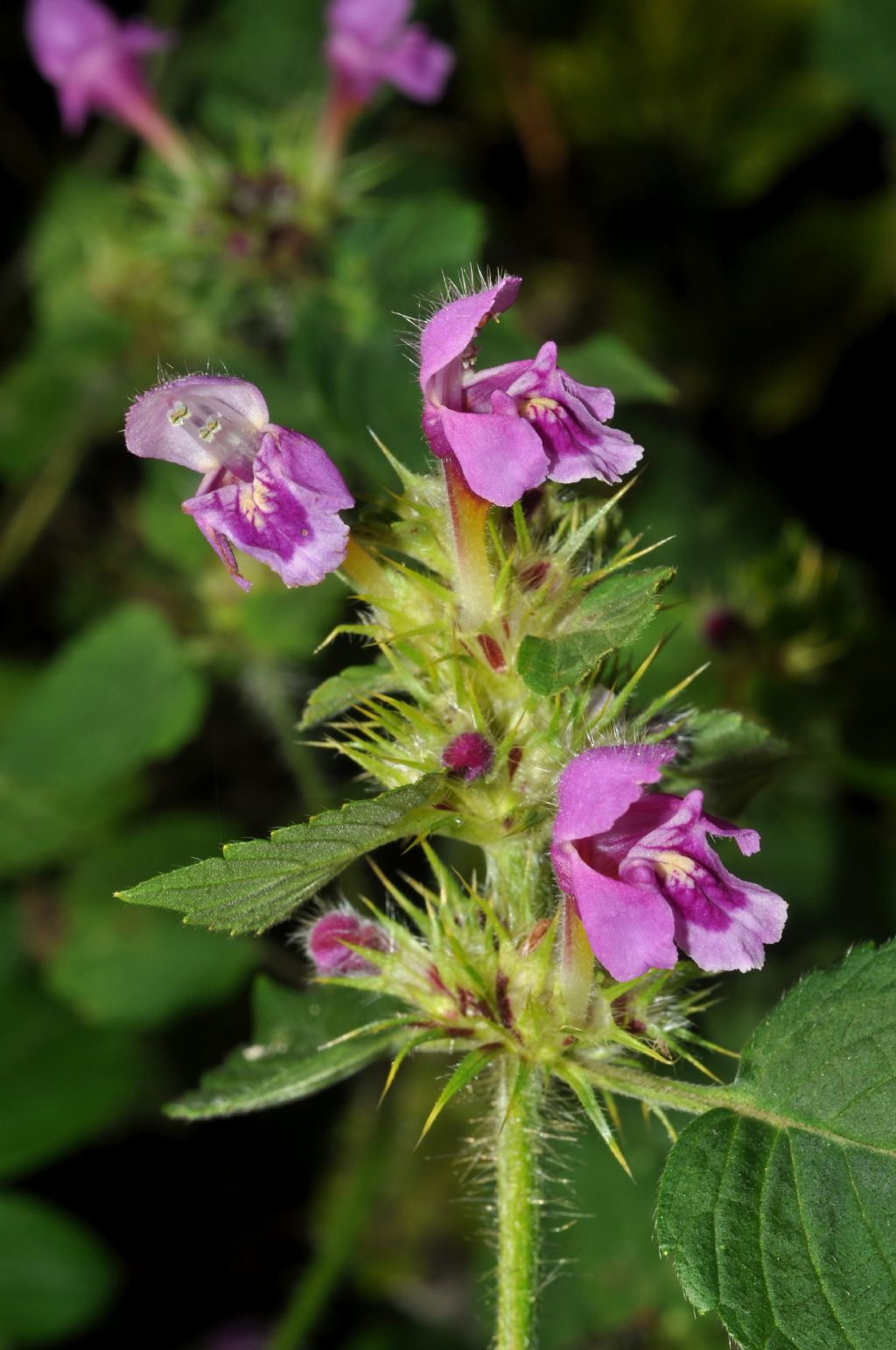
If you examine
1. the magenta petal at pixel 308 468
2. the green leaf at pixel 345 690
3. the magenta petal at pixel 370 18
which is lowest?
the green leaf at pixel 345 690

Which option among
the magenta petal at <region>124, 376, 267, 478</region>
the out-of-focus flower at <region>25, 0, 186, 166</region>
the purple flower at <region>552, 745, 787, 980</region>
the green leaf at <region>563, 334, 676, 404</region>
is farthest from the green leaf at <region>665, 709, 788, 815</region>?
the out-of-focus flower at <region>25, 0, 186, 166</region>

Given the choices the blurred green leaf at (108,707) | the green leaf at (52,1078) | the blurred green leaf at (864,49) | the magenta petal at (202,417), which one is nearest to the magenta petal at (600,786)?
the magenta petal at (202,417)

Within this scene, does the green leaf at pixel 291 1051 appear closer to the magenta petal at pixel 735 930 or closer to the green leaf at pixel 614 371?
the magenta petal at pixel 735 930

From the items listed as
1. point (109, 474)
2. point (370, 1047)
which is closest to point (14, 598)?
point (109, 474)

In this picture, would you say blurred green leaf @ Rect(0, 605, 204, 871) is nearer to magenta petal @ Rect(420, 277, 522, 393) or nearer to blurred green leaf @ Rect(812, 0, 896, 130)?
magenta petal @ Rect(420, 277, 522, 393)

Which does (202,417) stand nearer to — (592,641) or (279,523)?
(279,523)

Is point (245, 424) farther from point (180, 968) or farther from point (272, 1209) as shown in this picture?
point (272, 1209)
